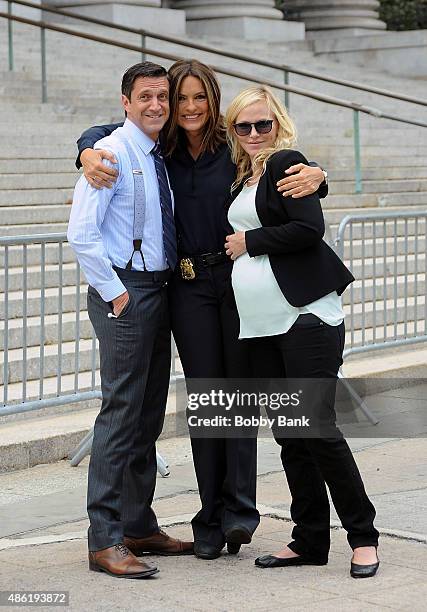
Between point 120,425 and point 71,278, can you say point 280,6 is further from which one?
point 120,425

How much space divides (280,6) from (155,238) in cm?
2167

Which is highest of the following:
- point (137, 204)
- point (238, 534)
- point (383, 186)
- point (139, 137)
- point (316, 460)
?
point (139, 137)

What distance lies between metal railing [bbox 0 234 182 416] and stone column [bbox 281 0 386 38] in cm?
1647

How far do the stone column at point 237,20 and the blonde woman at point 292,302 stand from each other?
17473 mm

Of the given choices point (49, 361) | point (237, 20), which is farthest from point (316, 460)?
point (237, 20)

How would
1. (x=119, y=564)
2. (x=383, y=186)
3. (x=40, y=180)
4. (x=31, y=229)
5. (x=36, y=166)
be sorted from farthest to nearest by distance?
(x=383, y=186) < (x=36, y=166) < (x=40, y=180) < (x=31, y=229) < (x=119, y=564)

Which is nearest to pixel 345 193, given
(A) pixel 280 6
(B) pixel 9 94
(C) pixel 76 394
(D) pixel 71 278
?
(B) pixel 9 94

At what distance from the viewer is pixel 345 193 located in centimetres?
1448

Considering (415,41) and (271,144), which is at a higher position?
(415,41)

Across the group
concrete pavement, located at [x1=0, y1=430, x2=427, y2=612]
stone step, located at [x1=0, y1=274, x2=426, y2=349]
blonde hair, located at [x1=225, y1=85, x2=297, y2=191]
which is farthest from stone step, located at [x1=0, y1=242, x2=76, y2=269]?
blonde hair, located at [x1=225, y1=85, x2=297, y2=191]

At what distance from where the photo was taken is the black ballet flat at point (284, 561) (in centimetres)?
542

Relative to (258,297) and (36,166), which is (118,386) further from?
(36,166)

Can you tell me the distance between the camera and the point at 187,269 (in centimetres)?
550

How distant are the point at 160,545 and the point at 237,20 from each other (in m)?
17.8
